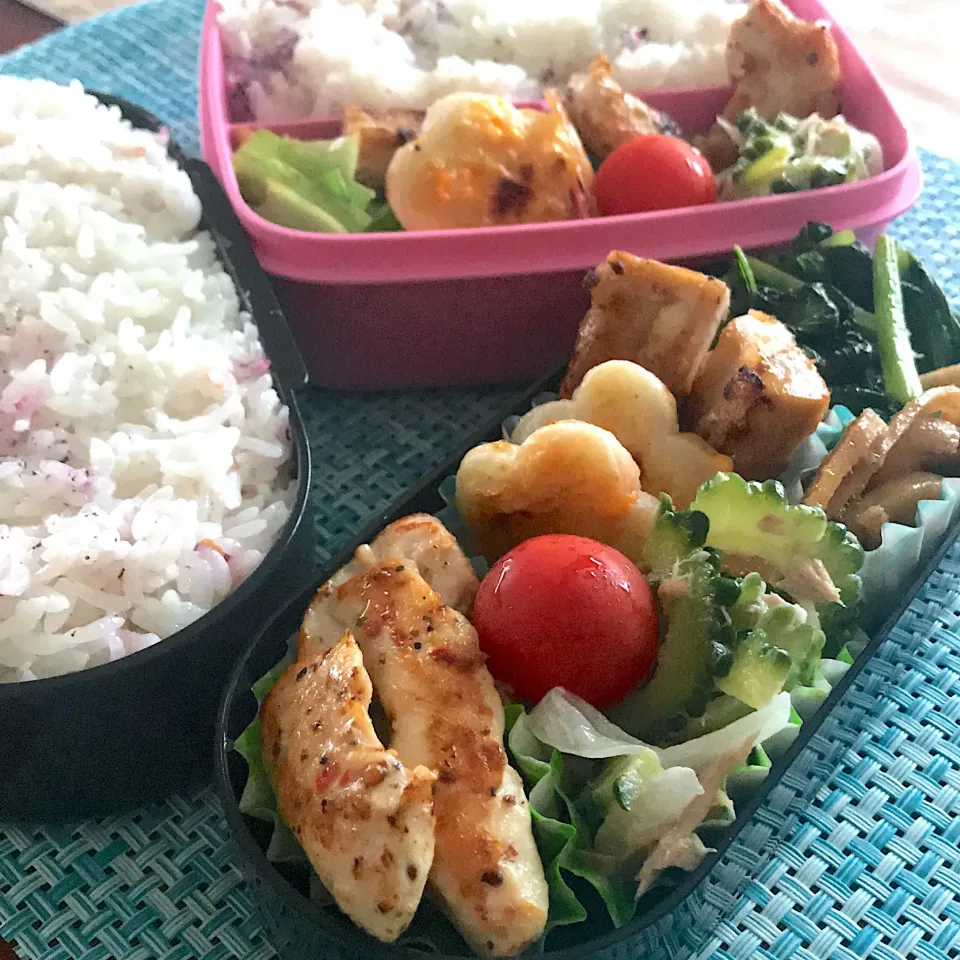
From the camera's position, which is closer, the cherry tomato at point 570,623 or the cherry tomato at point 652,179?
the cherry tomato at point 570,623

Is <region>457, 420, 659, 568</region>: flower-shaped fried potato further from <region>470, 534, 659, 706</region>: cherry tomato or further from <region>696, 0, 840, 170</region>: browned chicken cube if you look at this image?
<region>696, 0, 840, 170</region>: browned chicken cube

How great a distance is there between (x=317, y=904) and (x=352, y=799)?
0.11 metres

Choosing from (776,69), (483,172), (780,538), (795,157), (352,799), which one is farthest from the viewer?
(776,69)

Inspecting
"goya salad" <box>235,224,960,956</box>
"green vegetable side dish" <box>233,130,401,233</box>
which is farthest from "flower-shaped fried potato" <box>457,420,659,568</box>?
"green vegetable side dish" <box>233,130,401,233</box>

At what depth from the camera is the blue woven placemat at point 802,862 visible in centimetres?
96

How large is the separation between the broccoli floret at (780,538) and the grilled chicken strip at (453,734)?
11.3 inches

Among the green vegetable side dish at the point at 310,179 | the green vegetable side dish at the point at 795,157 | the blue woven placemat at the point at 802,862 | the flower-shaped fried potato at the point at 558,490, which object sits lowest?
the blue woven placemat at the point at 802,862

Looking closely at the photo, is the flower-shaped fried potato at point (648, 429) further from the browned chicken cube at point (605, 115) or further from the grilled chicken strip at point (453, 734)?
the browned chicken cube at point (605, 115)

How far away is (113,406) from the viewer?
1.22 metres

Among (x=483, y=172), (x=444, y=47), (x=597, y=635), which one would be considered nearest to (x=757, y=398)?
(x=597, y=635)

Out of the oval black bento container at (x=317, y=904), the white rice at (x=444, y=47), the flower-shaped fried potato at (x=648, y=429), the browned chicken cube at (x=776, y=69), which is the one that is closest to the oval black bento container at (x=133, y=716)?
the oval black bento container at (x=317, y=904)

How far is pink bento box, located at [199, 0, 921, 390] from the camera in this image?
4.65ft

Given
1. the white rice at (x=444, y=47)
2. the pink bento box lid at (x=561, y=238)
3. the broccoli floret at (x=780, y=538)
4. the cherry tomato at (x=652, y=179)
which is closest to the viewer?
the broccoli floret at (x=780, y=538)

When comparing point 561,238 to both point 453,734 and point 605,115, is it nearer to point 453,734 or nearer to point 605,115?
point 605,115
